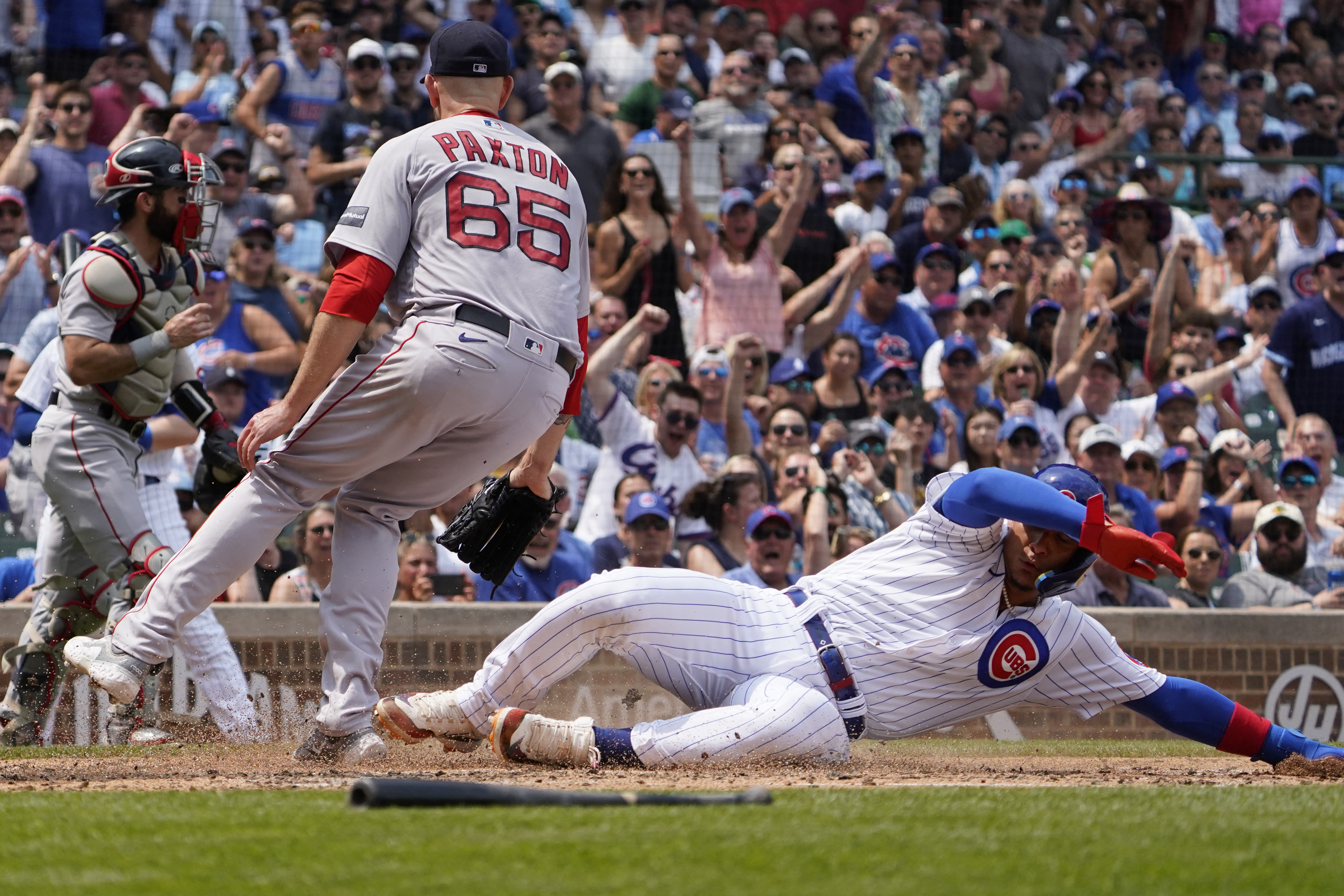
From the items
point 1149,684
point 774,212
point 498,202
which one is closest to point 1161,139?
point 774,212

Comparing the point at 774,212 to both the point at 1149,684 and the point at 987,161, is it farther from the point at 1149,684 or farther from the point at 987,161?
the point at 1149,684

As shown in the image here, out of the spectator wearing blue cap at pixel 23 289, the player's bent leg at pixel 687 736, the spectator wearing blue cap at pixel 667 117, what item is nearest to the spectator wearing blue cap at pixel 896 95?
the spectator wearing blue cap at pixel 667 117

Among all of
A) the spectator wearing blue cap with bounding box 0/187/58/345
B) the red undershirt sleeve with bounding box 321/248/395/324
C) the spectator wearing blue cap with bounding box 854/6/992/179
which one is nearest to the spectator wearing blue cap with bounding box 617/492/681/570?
the red undershirt sleeve with bounding box 321/248/395/324

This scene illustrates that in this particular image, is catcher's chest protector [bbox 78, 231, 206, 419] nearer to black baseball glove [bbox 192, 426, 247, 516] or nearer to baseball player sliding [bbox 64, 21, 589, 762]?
black baseball glove [bbox 192, 426, 247, 516]

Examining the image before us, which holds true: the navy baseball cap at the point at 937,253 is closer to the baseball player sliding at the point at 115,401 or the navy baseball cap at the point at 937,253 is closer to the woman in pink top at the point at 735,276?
the woman in pink top at the point at 735,276

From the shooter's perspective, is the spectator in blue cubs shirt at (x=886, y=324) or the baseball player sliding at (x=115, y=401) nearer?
the baseball player sliding at (x=115, y=401)

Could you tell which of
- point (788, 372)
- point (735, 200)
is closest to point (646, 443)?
point (788, 372)
